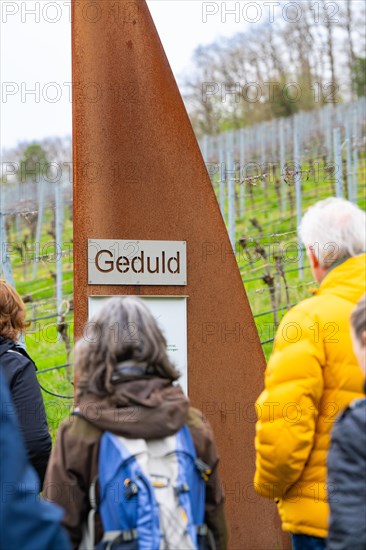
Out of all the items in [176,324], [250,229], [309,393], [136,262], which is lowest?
[309,393]

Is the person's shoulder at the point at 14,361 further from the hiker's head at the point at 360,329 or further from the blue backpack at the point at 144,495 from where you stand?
the hiker's head at the point at 360,329

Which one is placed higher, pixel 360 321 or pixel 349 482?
pixel 360 321

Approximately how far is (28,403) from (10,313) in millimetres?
461

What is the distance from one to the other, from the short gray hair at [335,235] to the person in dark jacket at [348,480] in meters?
0.92

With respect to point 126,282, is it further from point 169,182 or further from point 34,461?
point 34,461

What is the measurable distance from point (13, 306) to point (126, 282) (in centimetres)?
80

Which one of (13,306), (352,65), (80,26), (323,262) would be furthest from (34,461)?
(352,65)

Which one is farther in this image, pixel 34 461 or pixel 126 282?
pixel 126 282

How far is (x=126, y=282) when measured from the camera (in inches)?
175

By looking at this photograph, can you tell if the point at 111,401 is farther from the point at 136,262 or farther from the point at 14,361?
the point at 136,262

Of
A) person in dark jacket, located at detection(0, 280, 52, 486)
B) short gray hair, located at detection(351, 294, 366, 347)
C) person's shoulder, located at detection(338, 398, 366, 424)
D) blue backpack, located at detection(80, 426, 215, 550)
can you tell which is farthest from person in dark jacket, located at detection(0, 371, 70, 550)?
person in dark jacket, located at detection(0, 280, 52, 486)

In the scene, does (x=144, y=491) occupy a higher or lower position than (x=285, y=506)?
higher

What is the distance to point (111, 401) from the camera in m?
2.51

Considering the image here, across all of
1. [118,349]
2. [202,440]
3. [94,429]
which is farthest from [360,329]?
[94,429]
